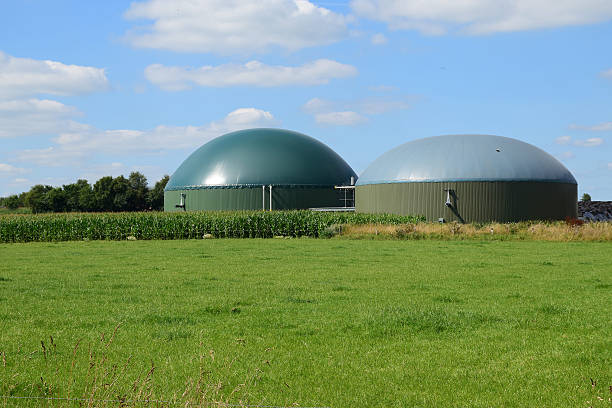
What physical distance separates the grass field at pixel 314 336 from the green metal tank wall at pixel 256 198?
130 ft

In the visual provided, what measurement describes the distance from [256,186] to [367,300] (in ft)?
153

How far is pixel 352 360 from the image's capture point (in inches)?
324

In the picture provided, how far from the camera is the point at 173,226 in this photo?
41750 millimetres

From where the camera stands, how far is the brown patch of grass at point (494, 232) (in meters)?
32.8

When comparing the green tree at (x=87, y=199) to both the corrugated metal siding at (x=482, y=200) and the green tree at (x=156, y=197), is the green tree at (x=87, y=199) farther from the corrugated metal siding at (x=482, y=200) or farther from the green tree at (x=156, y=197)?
the corrugated metal siding at (x=482, y=200)

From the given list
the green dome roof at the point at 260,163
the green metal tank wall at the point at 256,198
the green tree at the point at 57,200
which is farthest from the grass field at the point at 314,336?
the green tree at the point at 57,200

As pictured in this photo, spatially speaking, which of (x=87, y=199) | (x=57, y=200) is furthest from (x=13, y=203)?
(x=87, y=199)

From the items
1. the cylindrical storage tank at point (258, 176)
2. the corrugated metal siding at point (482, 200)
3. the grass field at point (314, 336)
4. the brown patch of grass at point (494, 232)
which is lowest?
the grass field at point (314, 336)

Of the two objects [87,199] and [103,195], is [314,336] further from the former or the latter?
[87,199]

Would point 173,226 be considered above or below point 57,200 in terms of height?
below

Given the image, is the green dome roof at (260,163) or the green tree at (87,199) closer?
the green dome roof at (260,163)

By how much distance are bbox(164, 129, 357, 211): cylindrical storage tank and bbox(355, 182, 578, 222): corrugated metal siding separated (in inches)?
651

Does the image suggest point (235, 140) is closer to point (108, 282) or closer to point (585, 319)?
point (108, 282)

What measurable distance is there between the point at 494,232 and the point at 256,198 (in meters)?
28.7
